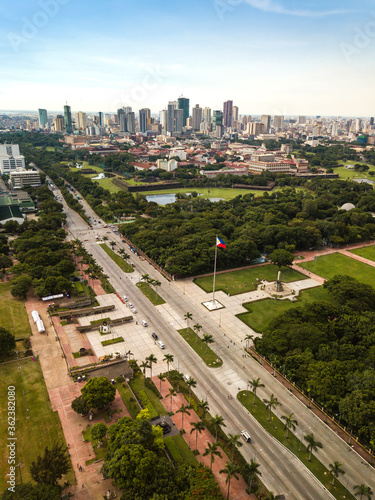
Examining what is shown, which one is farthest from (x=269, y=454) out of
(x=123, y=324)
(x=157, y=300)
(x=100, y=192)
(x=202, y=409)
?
(x=100, y=192)

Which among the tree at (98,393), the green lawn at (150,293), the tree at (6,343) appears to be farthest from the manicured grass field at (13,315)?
the green lawn at (150,293)

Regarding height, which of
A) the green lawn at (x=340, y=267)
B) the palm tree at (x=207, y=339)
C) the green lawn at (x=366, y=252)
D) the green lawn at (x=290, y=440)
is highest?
the palm tree at (x=207, y=339)

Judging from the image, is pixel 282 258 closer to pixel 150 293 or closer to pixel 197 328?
pixel 150 293

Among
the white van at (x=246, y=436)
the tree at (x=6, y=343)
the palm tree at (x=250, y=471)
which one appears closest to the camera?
the palm tree at (x=250, y=471)

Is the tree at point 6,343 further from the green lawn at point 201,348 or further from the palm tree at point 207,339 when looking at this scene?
the palm tree at point 207,339

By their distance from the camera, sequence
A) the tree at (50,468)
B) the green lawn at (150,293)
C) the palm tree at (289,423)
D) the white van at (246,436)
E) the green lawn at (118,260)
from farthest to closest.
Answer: the green lawn at (118,260) → the green lawn at (150,293) → the white van at (246,436) → the palm tree at (289,423) → the tree at (50,468)

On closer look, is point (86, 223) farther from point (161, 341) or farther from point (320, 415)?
point (320, 415)

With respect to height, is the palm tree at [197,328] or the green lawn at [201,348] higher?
the palm tree at [197,328]

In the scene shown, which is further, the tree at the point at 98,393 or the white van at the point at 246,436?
the tree at the point at 98,393

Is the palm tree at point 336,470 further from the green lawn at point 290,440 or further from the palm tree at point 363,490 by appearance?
the palm tree at point 363,490
